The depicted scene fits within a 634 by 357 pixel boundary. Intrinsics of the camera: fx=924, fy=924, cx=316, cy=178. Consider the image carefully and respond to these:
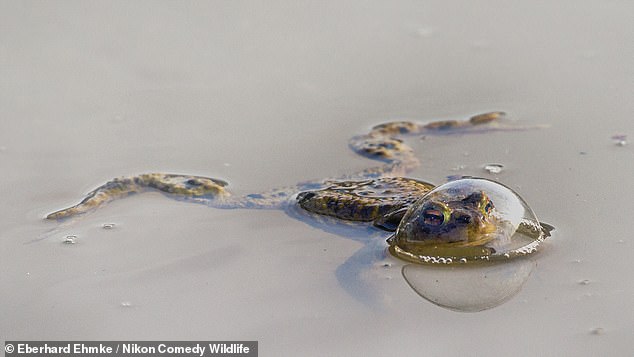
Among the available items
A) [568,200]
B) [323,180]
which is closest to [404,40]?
[323,180]

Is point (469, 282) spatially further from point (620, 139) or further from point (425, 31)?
point (425, 31)

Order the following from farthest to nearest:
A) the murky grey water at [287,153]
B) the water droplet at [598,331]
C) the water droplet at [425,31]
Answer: the water droplet at [425,31]
the murky grey water at [287,153]
the water droplet at [598,331]

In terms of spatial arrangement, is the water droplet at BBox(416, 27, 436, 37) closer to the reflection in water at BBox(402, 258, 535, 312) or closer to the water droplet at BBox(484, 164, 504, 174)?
the water droplet at BBox(484, 164, 504, 174)

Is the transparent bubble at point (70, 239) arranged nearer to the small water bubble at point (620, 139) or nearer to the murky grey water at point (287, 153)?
the murky grey water at point (287, 153)

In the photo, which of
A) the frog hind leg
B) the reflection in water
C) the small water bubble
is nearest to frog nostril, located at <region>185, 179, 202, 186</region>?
the frog hind leg

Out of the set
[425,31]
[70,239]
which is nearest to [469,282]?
[70,239]

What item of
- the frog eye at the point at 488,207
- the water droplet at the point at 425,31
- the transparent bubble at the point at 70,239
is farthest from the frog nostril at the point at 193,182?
the water droplet at the point at 425,31
